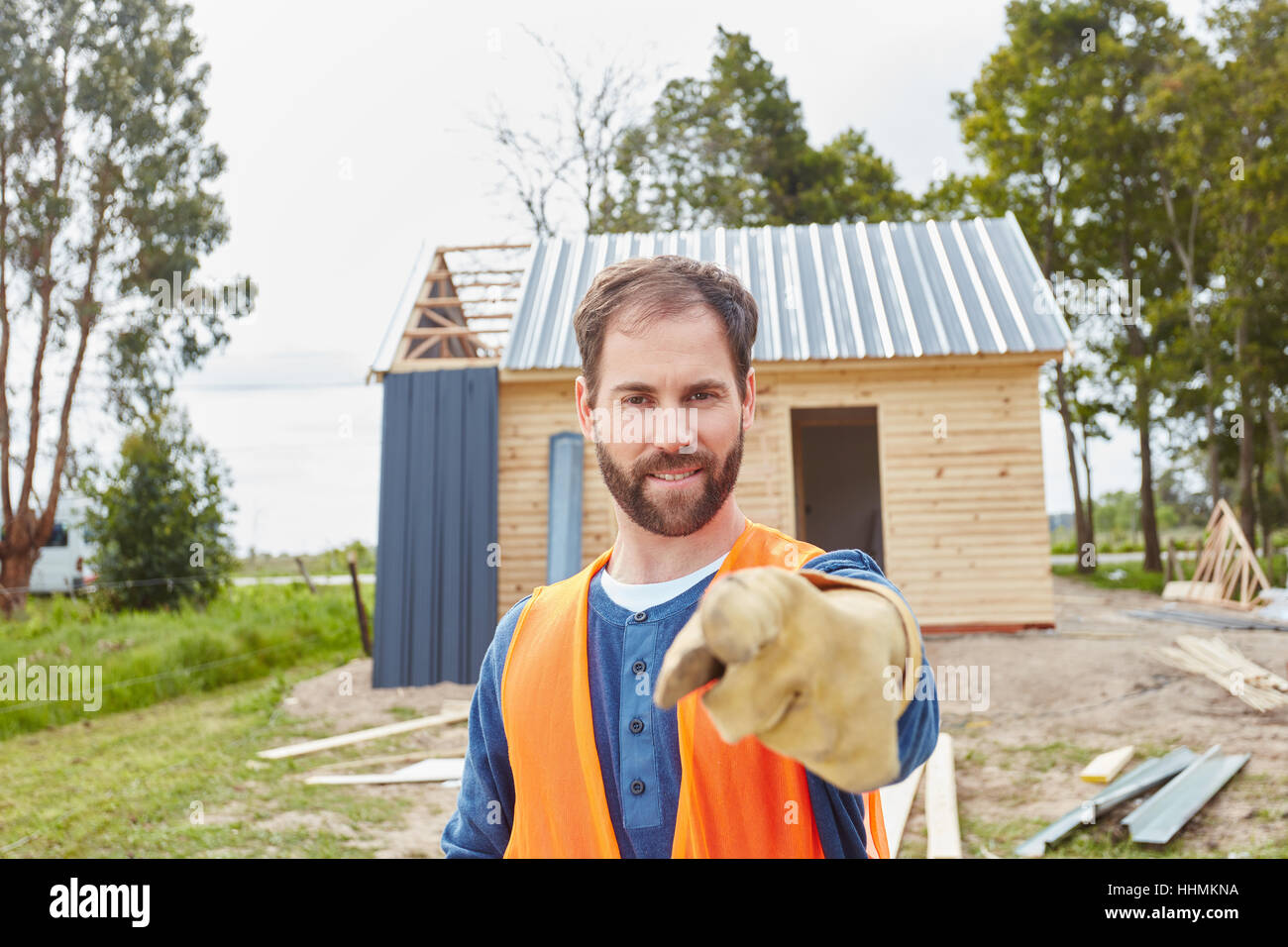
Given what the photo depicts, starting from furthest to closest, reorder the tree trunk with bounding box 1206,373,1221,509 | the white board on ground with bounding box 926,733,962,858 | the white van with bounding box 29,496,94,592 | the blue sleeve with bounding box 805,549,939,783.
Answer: the white van with bounding box 29,496,94,592
the tree trunk with bounding box 1206,373,1221,509
the white board on ground with bounding box 926,733,962,858
the blue sleeve with bounding box 805,549,939,783

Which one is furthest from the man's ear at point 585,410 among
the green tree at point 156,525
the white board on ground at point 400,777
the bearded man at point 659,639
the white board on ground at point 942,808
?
the green tree at point 156,525

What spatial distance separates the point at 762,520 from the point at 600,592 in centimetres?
902

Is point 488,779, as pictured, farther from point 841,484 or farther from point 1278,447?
point 1278,447

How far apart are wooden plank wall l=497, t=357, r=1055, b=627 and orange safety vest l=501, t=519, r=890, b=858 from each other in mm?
8869

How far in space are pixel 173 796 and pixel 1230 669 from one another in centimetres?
891

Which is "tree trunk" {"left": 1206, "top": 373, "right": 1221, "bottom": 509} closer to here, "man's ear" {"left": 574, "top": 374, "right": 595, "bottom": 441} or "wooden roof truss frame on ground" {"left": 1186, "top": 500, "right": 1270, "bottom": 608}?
"wooden roof truss frame on ground" {"left": 1186, "top": 500, "right": 1270, "bottom": 608}

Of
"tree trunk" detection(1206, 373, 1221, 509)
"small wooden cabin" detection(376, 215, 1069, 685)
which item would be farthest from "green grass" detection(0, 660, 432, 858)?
"tree trunk" detection(1206, 373, 1221, 509)

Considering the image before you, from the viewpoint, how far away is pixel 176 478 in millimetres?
14328

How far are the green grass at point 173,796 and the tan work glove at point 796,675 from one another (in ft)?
16.0

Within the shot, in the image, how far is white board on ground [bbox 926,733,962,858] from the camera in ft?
15.9

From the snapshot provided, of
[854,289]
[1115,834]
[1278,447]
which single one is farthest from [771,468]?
[1278,447]

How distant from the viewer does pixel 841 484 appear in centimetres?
1670

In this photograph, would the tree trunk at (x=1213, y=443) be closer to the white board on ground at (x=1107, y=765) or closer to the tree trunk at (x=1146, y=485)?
the tree trunk at (x=1146, y=485)

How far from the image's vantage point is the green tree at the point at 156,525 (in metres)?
14.1
